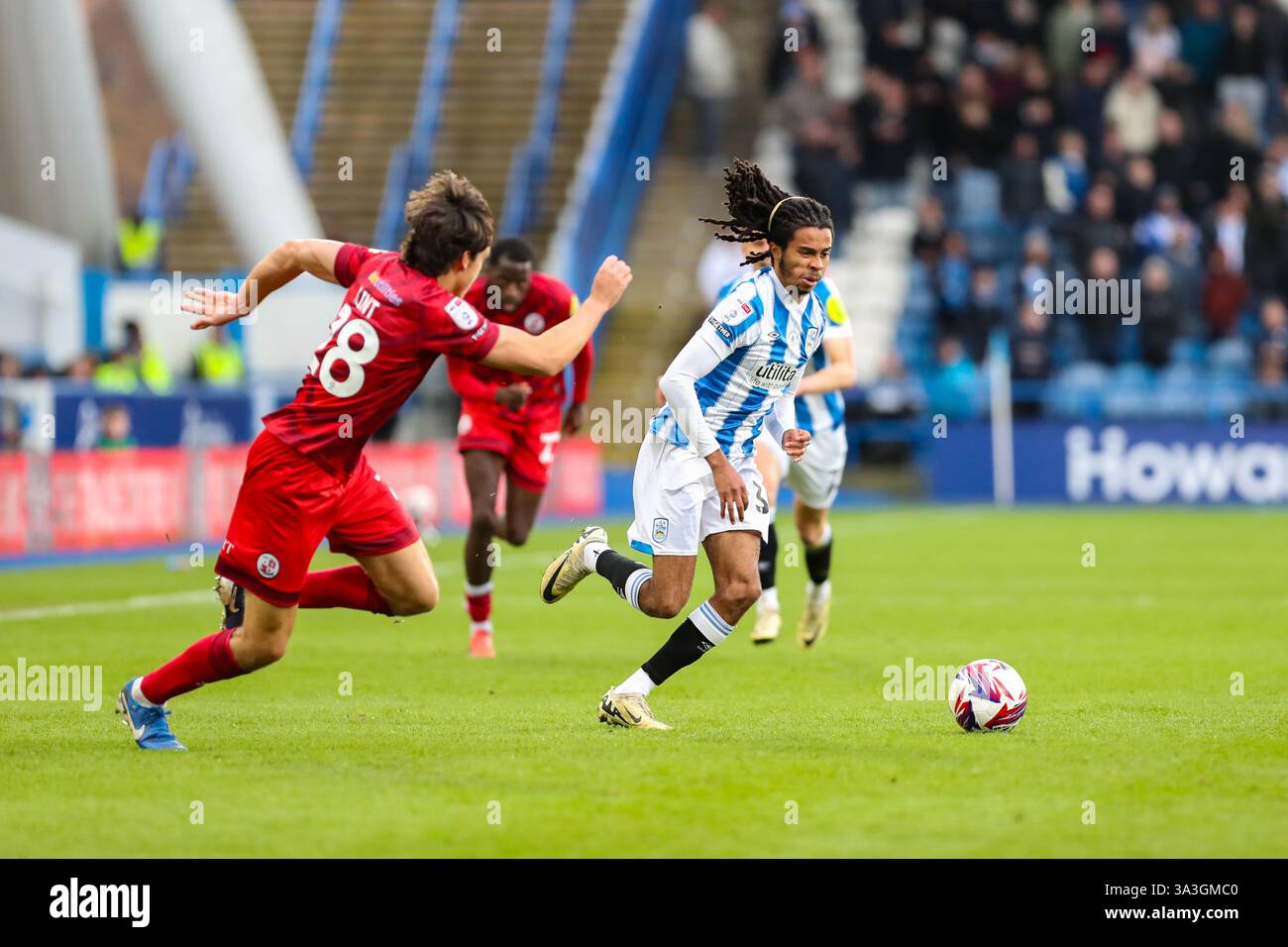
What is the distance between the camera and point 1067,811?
6.63 m

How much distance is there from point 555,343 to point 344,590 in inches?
63.9

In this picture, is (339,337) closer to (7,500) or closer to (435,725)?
(435,725)

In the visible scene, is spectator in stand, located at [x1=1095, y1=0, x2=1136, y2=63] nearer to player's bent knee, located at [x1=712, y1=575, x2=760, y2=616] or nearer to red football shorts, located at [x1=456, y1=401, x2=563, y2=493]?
red football shorts, located at [x1=456, y1=401, x2=563, y2=493]

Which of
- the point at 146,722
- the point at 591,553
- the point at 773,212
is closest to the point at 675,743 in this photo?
the point at 591,553

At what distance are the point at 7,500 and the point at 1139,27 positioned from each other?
62.5 ft

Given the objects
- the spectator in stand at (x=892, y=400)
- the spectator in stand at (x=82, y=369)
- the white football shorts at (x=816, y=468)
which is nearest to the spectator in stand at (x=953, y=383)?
the spectator in stand at (x=892, y=400)

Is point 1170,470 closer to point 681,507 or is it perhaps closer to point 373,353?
point 681,507

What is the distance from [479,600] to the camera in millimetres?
11703

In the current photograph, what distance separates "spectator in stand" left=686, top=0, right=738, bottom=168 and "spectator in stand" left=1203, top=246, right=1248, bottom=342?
8.04 meters

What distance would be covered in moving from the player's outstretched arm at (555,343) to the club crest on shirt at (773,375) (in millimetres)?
1039

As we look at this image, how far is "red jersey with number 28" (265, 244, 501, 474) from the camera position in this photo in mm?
7695

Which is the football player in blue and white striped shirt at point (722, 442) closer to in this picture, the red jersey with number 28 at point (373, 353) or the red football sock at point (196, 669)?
A: the red jersey with number 28 at point (373, 353)

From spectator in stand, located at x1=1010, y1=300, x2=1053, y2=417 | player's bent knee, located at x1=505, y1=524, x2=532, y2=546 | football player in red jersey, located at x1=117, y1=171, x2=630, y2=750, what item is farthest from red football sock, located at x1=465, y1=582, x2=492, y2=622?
spectator in stand, located at x1=1010, y1=300, x2=1053, y2=417
